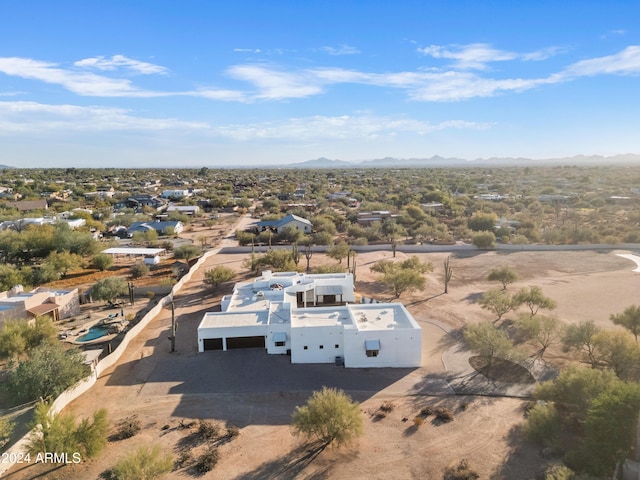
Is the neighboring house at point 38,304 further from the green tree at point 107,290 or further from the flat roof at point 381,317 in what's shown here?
the flat roof at point 381,317

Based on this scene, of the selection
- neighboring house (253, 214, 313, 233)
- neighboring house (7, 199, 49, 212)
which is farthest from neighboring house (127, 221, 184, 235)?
neighboring house (7, 199, 49, 212)

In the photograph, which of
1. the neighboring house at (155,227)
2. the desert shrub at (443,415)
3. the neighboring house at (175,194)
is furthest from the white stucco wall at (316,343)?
the neighboring house at (175,194)

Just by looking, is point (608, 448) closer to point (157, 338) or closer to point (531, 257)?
point (157, 338)

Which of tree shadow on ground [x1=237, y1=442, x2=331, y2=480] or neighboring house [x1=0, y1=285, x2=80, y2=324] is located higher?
neighboring house [x1=0, y1=285, x2=80, y2=324]

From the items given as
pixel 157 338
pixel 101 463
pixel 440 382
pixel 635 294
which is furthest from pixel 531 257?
pixel 101 463

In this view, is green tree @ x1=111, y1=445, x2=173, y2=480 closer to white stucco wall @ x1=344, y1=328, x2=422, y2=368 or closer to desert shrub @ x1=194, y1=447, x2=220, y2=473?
desert shrub @ x1=194, y1=447, x2=220, y2=473

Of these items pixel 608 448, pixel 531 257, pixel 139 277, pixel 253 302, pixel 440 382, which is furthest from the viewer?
pixel 531 257

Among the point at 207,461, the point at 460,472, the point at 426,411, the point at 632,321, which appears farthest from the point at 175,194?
the point at 460,472

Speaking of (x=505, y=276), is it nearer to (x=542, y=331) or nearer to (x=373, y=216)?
(x=542, y=331)
